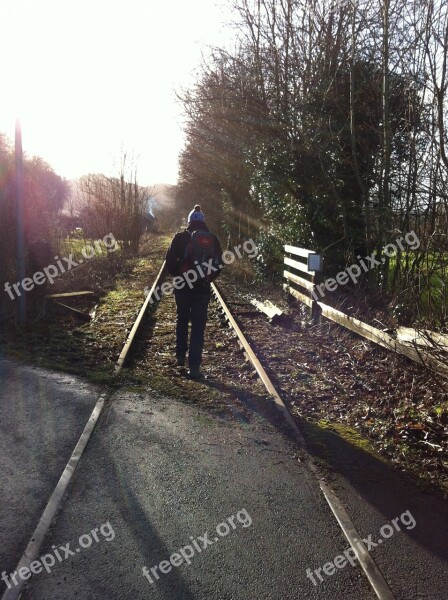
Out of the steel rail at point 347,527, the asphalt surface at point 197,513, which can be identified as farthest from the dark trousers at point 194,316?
the asphalt surface at point 197,513

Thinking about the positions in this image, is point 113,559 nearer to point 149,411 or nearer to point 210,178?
point 149,411

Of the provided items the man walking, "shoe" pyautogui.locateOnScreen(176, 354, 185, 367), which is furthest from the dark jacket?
"shoe" pyautogui.locateOnScreen(176, 354, 185, 367)

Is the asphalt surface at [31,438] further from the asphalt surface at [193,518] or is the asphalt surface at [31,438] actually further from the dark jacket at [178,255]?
the dark jacket at [178,255]

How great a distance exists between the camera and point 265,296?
15.8m

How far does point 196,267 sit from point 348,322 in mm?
2941

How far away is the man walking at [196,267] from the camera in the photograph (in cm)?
725

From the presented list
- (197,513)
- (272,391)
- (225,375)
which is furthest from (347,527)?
(225,375)

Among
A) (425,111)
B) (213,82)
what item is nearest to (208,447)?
(425,111)

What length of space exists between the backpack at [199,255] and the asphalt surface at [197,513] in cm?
224

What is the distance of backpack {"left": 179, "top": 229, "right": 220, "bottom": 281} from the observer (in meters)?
7.21
